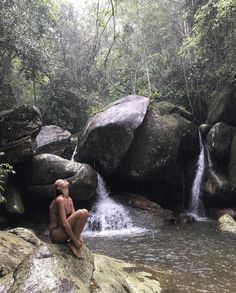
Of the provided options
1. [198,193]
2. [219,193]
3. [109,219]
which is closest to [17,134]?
[109,219]

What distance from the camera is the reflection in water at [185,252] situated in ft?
26.4

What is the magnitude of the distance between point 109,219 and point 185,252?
15.5 ft

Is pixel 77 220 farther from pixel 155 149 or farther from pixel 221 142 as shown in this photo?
pixel 221 142

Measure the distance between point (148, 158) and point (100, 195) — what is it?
8.30ft

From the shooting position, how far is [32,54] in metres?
17.8

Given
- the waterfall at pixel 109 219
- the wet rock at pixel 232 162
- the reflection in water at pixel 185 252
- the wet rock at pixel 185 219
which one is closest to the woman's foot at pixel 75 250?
the reflection in water at pixel 185 252

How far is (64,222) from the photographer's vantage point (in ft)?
18.8

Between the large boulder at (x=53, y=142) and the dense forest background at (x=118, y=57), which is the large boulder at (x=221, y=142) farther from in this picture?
the large boulder at (x=53, y=142)

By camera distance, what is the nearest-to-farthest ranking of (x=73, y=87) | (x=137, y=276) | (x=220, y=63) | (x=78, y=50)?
1. (x=137, y=276)
2. (x=220, y=63)
3. (x=73, y=87)
4. (x=78, y=50)

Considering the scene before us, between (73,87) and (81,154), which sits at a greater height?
(73,87)

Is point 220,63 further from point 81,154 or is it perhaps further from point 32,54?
point 32,54

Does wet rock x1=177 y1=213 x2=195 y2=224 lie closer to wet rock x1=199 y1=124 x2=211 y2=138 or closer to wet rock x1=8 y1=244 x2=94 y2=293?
wet rock x1=199 y1=124 x2=211 y2=138

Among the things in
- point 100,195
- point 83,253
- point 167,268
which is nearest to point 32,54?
point 100,195

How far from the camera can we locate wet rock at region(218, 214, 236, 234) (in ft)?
42.5
